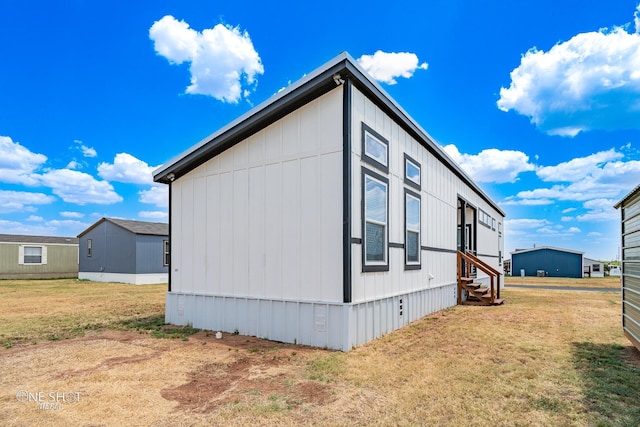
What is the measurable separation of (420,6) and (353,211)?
5.97 m

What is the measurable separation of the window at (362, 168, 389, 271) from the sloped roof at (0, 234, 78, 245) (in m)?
29.7

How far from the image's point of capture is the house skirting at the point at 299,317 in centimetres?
596

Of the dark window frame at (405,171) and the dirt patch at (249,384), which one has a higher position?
the dark window frame at (405,171)

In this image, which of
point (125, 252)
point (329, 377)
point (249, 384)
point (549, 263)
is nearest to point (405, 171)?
point (329, 377)

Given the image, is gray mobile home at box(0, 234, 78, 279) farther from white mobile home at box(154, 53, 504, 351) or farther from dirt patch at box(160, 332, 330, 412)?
dirt patch at box(160, 332, 330, 412)

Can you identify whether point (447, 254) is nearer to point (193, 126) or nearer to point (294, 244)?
point (294, 244)

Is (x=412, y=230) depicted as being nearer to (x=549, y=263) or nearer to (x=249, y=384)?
(x=249, y=384)

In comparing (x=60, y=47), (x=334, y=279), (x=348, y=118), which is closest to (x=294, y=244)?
(x=334, y=279)

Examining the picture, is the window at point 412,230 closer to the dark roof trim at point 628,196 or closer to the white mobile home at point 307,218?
the white mobile home at point 307,218

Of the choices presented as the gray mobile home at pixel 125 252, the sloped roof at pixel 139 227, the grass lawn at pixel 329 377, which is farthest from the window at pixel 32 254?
the grass lawn at pixel 329 377

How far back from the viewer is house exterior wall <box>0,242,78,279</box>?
26078mm

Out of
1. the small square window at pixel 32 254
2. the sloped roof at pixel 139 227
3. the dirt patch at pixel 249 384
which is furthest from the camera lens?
the small square window at pixel 32 254

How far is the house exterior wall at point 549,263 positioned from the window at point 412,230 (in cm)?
Result: 3371

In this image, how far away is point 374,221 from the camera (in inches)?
267
